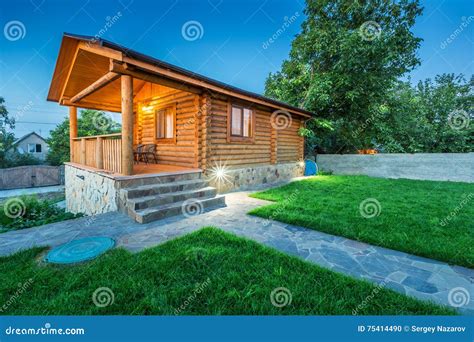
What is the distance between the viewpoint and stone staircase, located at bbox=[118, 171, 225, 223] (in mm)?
4418

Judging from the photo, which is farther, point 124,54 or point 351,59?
point 351,59

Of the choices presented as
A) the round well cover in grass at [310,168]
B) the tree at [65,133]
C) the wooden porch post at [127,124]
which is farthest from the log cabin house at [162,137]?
the tree at [65,133]

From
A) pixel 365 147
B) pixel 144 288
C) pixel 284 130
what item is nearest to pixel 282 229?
pixel 144 288

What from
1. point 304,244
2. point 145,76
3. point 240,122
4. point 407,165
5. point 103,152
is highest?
point 145,76

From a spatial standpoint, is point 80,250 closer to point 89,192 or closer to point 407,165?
point 89,192

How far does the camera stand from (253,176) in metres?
8.94

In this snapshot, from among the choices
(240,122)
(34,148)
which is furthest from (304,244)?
(34,148)

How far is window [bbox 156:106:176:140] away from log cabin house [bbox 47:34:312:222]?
4 cm

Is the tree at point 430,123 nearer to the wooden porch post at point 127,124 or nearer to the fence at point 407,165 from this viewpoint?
the fence at point 407,165

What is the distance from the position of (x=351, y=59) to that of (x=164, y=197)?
1237 centimetres

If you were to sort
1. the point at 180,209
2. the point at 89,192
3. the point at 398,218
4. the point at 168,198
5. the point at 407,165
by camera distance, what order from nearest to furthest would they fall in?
the point at 398,218 → the point at 180,209 → the point at 168,198 → the point at 89,192 → the point at 407,165
